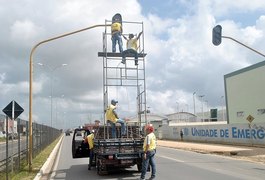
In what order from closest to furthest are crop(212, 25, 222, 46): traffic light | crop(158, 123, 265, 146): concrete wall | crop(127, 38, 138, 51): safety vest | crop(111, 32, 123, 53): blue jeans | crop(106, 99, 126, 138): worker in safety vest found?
crop(106, 99, 126, 138): worker in safety vest → crop(111, 32, 123, 53): blue jeans → crop(127, 38, 138, 51): safety vest → crop(212, 25, 222, 46): traffic light → crop(158, 123, 265, 146): concrete wall

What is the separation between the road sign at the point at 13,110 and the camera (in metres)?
14.9

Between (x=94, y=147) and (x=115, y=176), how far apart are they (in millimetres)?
1709

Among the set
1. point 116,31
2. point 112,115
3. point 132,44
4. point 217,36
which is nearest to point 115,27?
point 116,31

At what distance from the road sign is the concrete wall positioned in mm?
24729

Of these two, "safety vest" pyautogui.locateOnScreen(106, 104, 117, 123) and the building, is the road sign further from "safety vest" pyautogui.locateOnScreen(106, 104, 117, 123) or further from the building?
the building

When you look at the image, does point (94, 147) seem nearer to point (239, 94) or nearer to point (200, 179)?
point (200, 179)

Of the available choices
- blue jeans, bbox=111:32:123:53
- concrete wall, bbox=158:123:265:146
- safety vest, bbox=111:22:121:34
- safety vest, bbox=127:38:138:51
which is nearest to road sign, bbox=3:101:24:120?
blue jeans, bbox=111:32:123:53

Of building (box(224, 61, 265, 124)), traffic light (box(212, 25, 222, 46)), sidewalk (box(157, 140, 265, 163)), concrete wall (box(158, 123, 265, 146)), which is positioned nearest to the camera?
traffic light (box(212, 25, 222, 46))

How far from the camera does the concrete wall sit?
116ft

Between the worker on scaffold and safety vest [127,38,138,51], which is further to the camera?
safety vest [127,38,138,51]

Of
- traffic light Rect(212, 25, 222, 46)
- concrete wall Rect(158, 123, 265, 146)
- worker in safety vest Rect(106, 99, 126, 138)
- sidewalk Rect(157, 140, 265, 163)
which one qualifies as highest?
traffic light Rect(212, 25, 222, 46)

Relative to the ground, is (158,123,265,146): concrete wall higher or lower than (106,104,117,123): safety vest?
lower

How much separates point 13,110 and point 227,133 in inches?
1192

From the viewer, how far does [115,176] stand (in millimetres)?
14250
